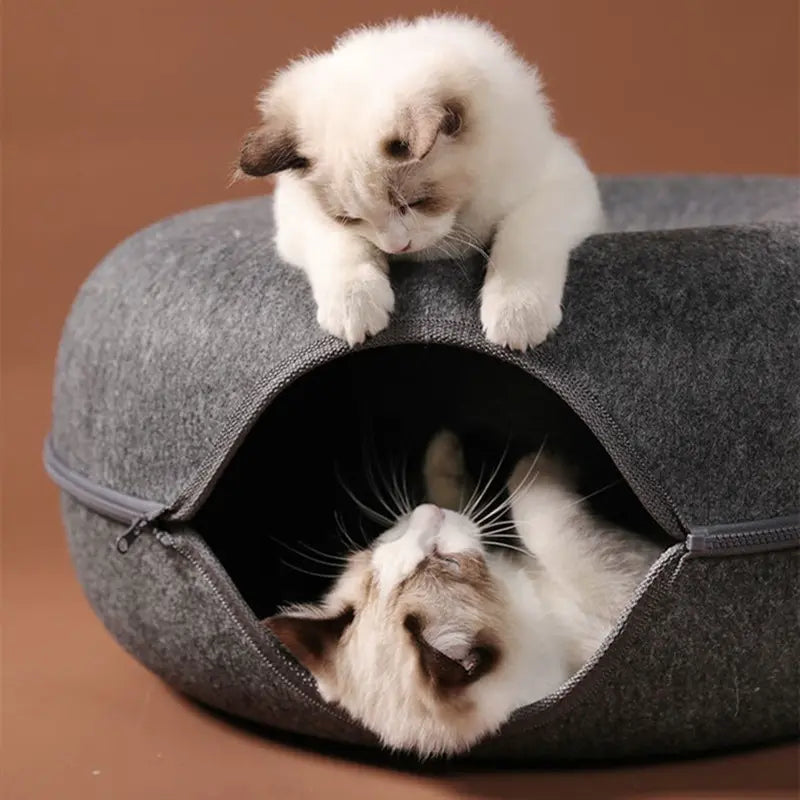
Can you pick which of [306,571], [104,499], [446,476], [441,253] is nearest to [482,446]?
[446,476]

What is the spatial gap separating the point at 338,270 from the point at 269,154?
0.16 metres

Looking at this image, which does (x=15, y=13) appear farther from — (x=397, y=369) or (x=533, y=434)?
(x=533, y=434)

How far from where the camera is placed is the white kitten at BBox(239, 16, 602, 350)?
4.96 feet

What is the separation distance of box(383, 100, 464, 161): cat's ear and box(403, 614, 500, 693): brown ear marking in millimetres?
544

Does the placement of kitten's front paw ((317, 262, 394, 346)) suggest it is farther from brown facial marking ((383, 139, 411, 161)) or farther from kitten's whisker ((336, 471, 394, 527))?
kitten's whisker ((336, 471, 394, 527))

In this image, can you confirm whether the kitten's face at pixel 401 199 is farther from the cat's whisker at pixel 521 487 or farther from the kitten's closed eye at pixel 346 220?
the cat's whisker at pixel 521 487

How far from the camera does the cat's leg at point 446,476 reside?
6.30 ft

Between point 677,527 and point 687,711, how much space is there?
26 cm

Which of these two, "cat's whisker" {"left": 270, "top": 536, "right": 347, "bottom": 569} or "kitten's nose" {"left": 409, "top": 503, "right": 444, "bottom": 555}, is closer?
"kitten's nose" {"left": 409, "top": 503, "right": 444, "bottom": 555}

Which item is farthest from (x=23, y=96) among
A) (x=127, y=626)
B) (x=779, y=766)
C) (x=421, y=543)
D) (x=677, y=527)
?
(x=779, y=766)

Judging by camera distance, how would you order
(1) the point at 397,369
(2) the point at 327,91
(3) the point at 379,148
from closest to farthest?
1. (3) the point at 379,148
2. (2) the point at 327,91
3. (1) the point at 397,369

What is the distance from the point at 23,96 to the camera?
2.60 m

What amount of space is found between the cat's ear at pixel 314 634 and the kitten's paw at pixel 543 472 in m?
0.31

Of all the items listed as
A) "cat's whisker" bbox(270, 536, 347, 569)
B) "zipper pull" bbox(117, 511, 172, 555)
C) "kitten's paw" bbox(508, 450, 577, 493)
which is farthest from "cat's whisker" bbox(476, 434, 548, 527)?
"zipper pull" bbox(117, 511, 172, 555)
